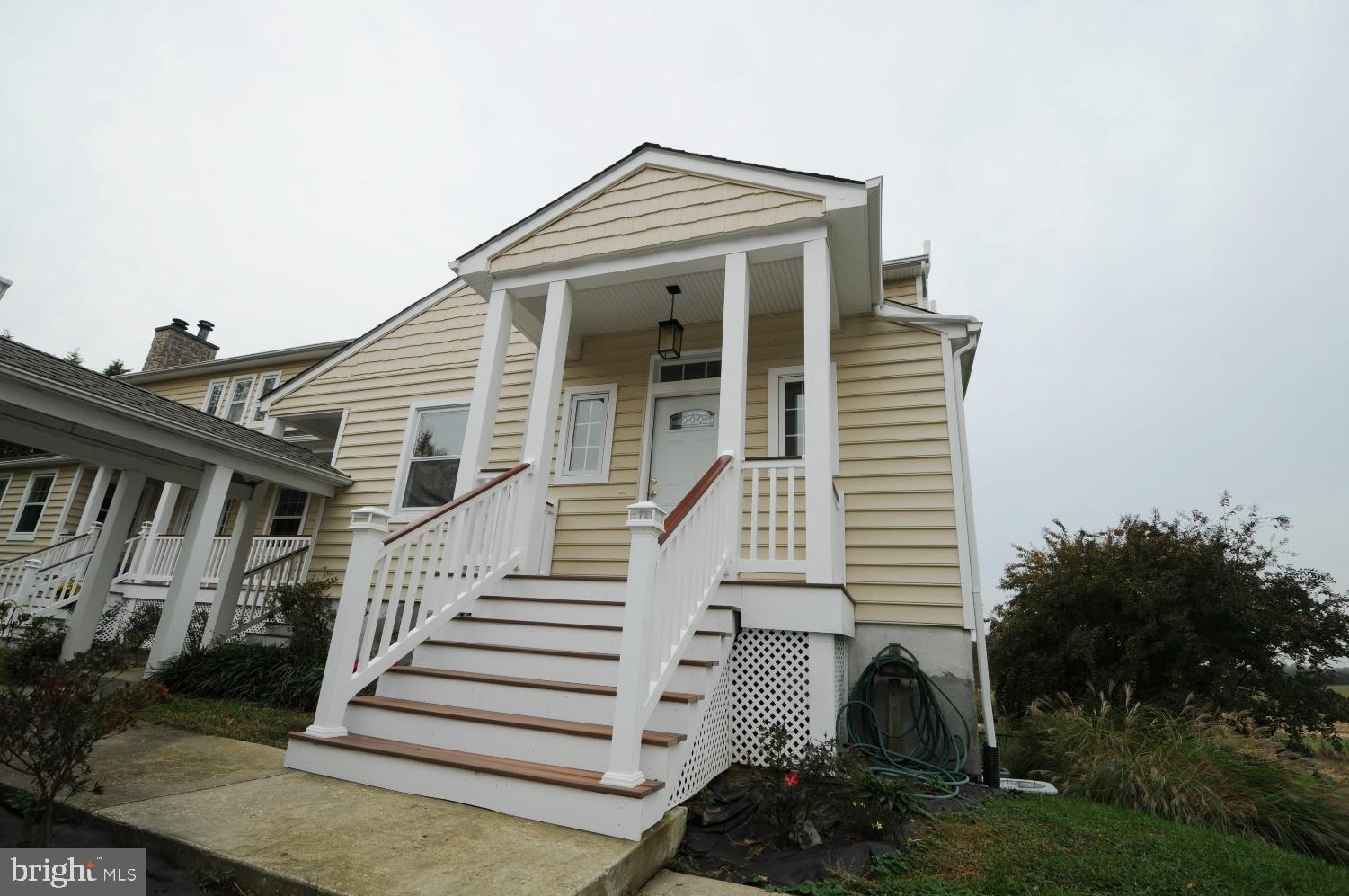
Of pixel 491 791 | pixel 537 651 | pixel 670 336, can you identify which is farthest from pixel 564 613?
pixel 670 336

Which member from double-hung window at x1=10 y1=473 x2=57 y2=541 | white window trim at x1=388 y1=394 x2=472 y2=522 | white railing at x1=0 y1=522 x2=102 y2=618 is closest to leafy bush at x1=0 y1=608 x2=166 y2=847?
white window trim at x1=388 y1=394 x2=472 y2=522

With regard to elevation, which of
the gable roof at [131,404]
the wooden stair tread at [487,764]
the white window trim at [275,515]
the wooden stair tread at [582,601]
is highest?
the gable roof at [131,404]

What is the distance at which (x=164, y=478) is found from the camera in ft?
23.2

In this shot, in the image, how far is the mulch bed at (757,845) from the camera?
2502 millimetres

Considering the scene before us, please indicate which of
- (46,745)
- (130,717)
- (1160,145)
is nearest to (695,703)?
(130,717)

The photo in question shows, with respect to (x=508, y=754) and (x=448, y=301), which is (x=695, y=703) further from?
(x=448, y=301)

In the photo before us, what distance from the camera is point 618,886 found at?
2.11m

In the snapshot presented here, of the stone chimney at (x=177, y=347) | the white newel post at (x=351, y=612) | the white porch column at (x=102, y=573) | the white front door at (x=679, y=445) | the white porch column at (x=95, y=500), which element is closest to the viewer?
the white newel post at (x=351, y=612)

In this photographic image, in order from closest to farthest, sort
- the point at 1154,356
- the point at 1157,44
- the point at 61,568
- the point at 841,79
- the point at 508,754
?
the point at 508,754
the point at 1157,44
the point at 841,79
the point at 61,568
the point at 1154,356

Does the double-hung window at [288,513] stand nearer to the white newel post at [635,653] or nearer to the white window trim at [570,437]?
the white window trim at [570,437]

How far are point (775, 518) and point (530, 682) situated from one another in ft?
7.25

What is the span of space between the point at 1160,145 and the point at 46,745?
1200 cm

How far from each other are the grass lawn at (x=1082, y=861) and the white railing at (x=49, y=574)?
12.2 meters

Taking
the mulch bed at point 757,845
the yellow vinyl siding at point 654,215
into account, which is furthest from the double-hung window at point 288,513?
the mulch bed at point 757,845
